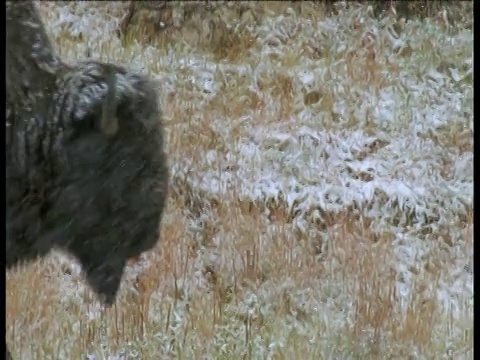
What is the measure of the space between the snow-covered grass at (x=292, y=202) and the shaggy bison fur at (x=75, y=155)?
0.90 feet

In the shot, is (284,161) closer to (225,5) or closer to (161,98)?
(161,98)

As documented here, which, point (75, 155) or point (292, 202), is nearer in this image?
point (75, 155)

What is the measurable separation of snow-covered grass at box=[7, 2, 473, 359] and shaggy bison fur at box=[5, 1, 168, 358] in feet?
0.90

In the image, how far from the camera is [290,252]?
3066 mm

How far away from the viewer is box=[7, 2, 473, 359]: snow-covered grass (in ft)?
9.25

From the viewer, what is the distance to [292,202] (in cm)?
327

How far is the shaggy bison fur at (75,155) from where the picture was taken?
238cm

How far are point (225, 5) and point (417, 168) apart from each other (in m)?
1.32

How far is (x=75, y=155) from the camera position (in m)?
2.45

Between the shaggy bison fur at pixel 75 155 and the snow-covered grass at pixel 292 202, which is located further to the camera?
the snow-covered grass at pixel 292 202

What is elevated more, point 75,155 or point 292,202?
point 75,155

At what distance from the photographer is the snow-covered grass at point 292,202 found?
9.25ft

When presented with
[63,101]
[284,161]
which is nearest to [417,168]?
[284,161]

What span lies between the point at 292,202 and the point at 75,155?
3.58ft
